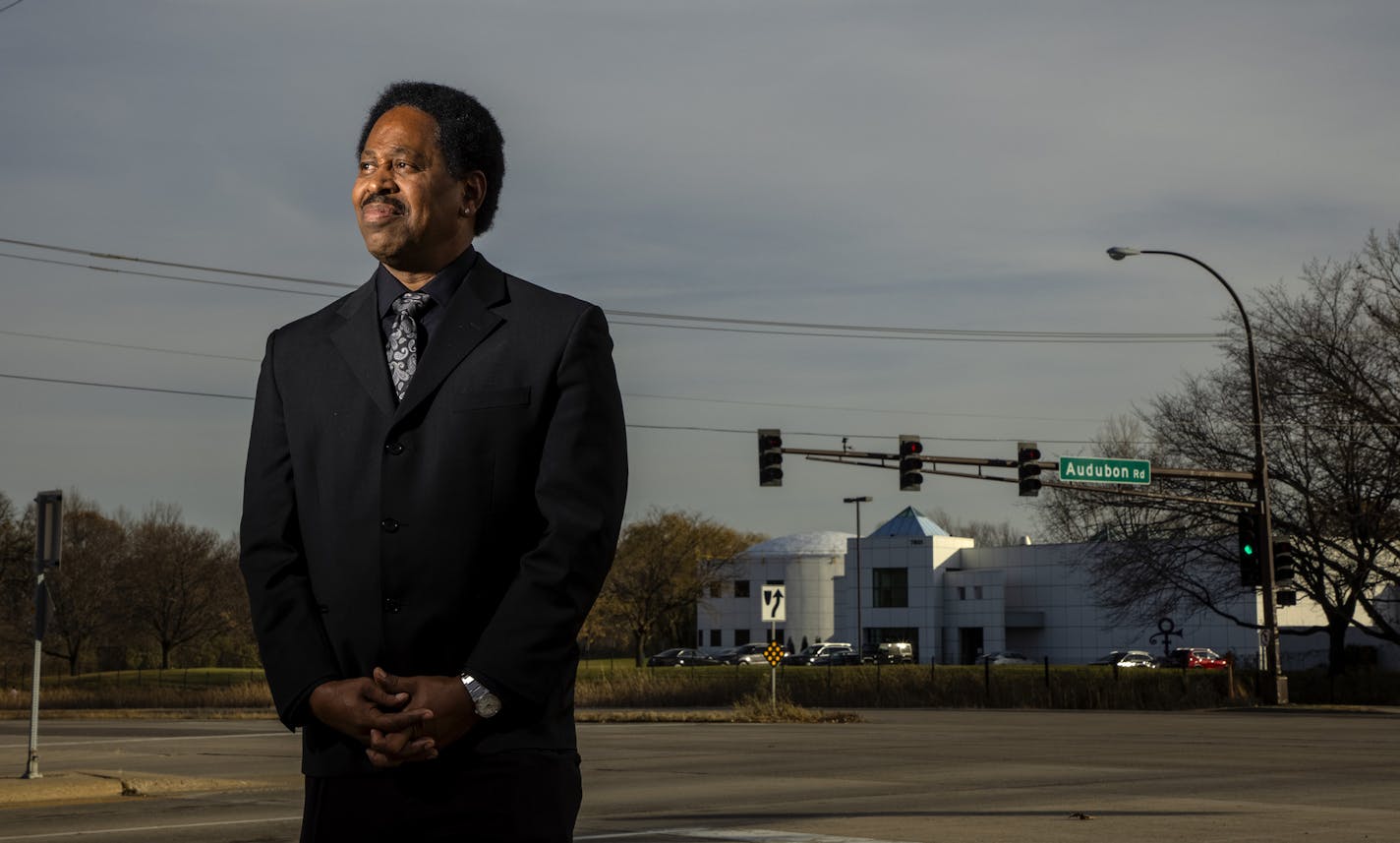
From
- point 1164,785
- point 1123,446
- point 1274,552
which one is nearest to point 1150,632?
point 1123,446

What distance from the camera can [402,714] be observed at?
9.76 feet

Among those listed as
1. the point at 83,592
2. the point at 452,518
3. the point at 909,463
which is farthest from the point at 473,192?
the point at 83,592

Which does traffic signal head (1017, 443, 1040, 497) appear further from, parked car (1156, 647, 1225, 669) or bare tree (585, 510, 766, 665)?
bare tree (585, 510, 766, 665)

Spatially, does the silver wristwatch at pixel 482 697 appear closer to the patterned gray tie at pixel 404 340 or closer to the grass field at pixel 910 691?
the patterned gray tie at pixel 404 340

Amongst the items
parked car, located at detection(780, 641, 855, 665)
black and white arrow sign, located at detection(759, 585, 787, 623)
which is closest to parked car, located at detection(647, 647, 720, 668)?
parked car, located at detection(780, 641, 855, 665)

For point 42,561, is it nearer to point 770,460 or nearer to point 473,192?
point 473,192

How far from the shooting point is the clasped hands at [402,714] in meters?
2.98

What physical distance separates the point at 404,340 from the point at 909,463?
111 feet

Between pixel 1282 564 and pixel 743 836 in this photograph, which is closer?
pixel 743 836

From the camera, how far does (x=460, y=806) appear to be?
306cm

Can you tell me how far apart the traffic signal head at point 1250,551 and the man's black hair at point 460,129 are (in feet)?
129

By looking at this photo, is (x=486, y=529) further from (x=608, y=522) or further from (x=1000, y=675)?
(x=1000, y=675)

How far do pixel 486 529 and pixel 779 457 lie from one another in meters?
33.8

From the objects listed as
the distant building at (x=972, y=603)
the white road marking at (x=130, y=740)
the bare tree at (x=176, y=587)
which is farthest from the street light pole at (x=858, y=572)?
the white road marking at (x=130, y=740)
